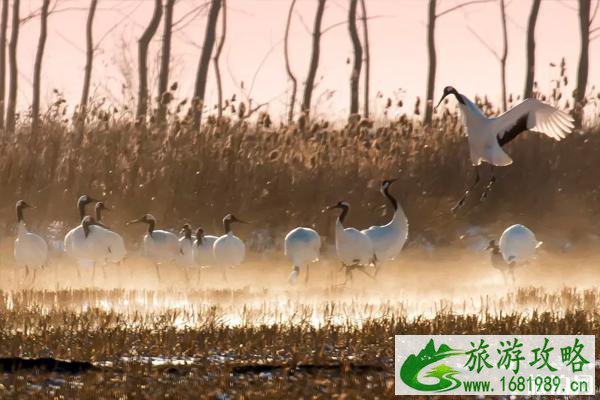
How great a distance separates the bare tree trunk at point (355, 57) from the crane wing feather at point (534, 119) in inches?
482

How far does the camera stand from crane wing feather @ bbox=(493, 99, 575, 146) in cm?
1204

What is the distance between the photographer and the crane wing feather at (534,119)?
12.0m

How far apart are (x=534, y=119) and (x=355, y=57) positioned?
1316 centimetres

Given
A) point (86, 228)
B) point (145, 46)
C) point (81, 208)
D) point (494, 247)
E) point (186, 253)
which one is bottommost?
point (186, 253)

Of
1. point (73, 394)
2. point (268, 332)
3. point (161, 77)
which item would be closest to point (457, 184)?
point (161, 77)

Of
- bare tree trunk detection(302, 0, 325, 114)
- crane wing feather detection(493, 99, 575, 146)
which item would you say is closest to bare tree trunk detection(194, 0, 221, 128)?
bare tree trunk detection(302, 0, 325, 114)

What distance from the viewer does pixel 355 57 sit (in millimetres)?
25125

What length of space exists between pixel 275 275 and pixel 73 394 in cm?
917

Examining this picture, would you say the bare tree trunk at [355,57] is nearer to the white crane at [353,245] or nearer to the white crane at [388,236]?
the white crane at [388,236]

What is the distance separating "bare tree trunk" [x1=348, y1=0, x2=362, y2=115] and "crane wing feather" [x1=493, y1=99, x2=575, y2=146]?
1225cm

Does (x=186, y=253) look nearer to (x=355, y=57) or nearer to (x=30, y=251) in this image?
(x=30, y=251)

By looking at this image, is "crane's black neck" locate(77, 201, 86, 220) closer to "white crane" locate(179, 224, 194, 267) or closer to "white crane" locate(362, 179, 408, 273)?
"white crane" locate(179, 224, 194, 267)

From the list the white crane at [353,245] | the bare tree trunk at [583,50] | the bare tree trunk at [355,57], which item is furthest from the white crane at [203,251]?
the bare tree trunk at [583,50]

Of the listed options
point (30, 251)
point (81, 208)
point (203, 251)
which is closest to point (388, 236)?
point (203, 251)
